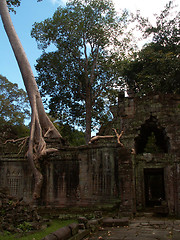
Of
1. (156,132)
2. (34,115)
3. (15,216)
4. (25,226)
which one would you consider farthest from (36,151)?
(156,132)

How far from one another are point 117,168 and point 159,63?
11038 millimetres

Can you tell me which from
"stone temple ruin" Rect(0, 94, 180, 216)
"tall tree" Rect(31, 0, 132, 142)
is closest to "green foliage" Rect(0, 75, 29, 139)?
"tall tree" Rect(31, 0, 132, 142)

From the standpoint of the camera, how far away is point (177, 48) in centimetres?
1931

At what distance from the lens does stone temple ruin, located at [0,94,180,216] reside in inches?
407

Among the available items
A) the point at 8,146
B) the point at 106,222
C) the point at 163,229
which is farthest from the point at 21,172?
the point at 163,229

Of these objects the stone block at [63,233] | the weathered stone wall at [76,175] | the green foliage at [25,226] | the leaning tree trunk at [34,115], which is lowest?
the green foliage at [25,226]

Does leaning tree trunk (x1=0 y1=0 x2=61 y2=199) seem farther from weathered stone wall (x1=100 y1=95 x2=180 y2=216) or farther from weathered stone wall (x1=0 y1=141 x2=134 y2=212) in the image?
weathered stone wall (x1=100 y1=95 x2=180 y2=216)

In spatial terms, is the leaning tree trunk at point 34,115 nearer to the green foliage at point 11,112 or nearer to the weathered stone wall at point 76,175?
the weathered stone wall at point 76,175

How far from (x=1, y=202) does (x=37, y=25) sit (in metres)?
18.7

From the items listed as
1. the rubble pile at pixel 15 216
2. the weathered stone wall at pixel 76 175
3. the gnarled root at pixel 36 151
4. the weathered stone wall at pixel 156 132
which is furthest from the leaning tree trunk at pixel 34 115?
the weathered stone wall at pixel 156 132

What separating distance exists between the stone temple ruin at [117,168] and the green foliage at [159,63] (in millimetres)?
5524

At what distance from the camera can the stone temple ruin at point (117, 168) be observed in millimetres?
10336

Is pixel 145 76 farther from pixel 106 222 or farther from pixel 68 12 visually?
pixel 106 222

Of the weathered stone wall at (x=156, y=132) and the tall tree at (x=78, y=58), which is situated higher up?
the tall tree at (x=78, y=58)
